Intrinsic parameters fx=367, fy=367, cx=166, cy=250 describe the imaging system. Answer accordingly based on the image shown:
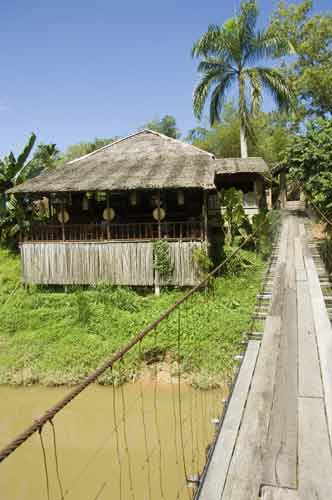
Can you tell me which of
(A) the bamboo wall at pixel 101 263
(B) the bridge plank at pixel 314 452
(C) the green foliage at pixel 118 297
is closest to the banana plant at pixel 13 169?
(A) the bamboo wall at pixel 101 263

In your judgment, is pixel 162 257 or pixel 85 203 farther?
pixel 85 203

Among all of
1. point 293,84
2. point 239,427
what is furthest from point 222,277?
point 293,84

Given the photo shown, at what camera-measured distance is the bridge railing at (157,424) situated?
17.9ft

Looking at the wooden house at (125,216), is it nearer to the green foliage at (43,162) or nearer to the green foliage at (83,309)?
the green foliage at (83,309)

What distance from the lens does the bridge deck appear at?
2854mm

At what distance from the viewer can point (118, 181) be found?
10.5 m

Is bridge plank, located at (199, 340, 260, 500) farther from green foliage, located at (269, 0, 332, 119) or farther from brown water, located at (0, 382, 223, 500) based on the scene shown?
green foliage, located at (269, 0, 332, 119)

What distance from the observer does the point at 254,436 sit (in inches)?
133

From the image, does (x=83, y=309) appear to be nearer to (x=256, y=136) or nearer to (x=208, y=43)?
(x=208, y=43)

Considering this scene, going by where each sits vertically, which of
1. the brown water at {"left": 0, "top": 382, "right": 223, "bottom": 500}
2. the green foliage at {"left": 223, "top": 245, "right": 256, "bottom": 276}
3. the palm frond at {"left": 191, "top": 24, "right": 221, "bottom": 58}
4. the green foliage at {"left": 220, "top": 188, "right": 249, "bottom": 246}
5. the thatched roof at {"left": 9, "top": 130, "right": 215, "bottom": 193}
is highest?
the palm frond at {"left": 191, "top": 24, "right": 221, "bottom": 58}

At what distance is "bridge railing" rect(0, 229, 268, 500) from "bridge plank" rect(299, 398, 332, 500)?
62.6 inches

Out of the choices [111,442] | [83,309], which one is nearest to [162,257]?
[83,309]

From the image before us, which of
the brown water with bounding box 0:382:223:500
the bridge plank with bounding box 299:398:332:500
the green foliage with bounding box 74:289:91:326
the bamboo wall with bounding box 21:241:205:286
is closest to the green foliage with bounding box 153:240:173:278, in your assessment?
the bamboo wall with bounding box 21:241:205:286

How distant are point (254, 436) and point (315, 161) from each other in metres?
10.2
